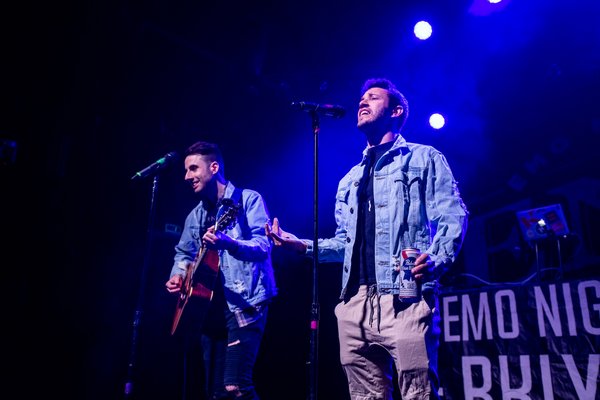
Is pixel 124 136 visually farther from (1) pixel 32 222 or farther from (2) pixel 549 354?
(2) pixel 549 354

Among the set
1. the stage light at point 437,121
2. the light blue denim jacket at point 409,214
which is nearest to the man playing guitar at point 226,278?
the light blue denim jacket at point 409,214

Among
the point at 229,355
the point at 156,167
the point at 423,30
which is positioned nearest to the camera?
the point at 229,355

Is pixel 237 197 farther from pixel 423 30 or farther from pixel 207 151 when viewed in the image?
pixel 423 30

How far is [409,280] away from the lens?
2.40m

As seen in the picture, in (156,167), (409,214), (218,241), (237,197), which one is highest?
(156,167)

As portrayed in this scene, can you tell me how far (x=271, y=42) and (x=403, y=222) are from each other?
431 cm

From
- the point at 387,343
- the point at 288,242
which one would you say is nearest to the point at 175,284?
the point at 288,242

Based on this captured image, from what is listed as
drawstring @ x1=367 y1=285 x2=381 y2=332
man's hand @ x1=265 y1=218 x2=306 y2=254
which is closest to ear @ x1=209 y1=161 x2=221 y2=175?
man's hand @ x1=265 y1=218 x2=306 y2=254

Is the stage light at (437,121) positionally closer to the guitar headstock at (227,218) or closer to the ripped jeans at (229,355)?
the guitar headstock at (227,218)

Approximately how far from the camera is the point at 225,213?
4012mm

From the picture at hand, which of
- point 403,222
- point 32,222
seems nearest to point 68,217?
point 32,222

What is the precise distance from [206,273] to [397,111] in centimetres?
205

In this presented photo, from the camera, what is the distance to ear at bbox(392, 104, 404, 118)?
11.1ft

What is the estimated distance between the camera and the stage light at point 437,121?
22.3 ft
